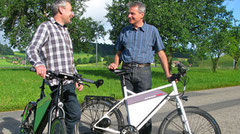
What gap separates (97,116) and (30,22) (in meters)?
26.1

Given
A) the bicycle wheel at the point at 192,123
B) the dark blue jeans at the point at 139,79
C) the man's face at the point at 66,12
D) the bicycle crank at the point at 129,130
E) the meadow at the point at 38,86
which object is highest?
the man's face at the point at 66,12

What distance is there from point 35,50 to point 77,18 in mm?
24616

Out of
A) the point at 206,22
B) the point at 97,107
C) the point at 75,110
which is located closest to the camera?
the point at 75,110

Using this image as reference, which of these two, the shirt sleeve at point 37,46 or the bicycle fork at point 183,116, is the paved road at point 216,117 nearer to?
the bicycle fork at point 183,116

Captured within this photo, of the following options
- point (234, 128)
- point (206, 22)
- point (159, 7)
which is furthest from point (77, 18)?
point (234, 128)

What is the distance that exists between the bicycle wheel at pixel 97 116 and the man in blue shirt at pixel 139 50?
0.37 metres

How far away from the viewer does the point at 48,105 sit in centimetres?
293

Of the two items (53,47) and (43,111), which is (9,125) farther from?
(53,47)

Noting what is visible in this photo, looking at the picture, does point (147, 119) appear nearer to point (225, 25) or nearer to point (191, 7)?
point (191, 7)

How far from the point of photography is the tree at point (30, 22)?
82.8ft

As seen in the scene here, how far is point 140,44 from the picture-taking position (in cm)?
370

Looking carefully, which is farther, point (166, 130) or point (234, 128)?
point (234, 128)

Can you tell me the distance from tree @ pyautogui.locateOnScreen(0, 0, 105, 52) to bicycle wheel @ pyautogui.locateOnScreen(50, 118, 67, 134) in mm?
21991

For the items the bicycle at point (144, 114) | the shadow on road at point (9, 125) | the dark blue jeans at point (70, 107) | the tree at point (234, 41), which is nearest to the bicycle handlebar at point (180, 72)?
the bicycle at point (144, 114)
